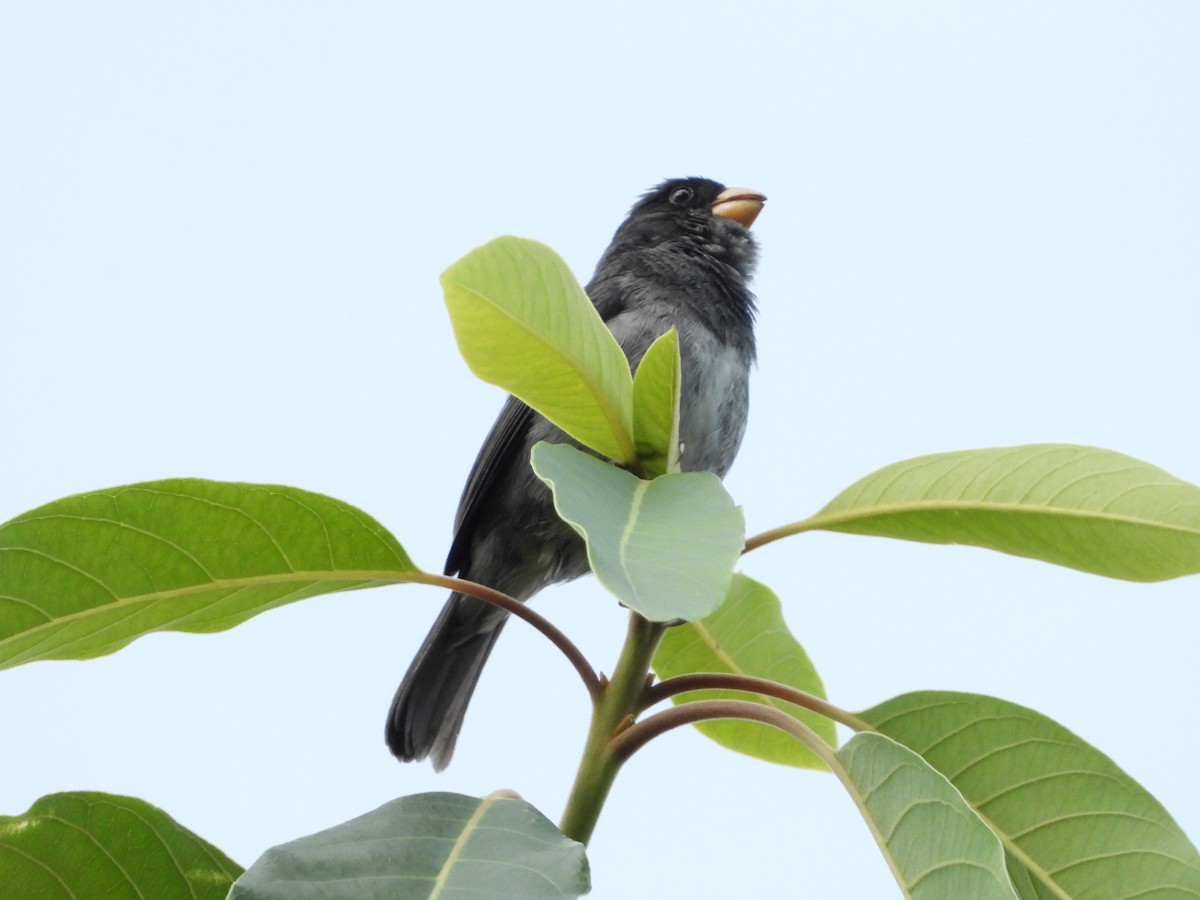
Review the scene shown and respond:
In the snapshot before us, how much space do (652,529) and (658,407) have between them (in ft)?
0.96

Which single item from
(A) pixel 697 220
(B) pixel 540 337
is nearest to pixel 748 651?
(B) pixel 540 337

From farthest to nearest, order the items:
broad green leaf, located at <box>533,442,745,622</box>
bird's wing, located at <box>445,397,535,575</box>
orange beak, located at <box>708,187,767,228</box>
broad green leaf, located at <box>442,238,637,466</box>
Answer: orange beak, located at <box>708,187,767,228</box>, bird's wing, located at <box>445,397,535,575</box>, broad green leaf, located at <box>442,238,637,466</box>, broad green leaf, located at <box>533,442,745,622</box>

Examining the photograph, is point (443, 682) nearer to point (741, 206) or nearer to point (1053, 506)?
point (741, 206)

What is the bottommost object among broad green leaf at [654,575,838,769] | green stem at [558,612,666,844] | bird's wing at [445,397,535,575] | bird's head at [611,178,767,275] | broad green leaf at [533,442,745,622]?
green stem at [558,612,666,844]

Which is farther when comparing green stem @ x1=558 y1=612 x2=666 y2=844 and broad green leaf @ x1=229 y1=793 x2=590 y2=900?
green stem @ x1=558 y1=612 x2=666 y2=844

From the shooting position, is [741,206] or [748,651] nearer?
[748,651]

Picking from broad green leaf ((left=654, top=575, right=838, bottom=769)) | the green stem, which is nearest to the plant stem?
the green stem

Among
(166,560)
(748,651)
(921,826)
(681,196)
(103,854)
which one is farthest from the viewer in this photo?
(681,196)

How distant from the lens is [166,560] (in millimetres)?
1429

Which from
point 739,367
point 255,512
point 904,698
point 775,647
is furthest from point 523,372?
point 739,367

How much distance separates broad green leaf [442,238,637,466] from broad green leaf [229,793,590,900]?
18.9 inches

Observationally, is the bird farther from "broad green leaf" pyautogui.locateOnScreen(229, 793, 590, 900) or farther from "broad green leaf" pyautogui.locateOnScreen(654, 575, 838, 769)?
"broad green leaf" pyautogui.locateOnScreen(229, 793, 590, 900)

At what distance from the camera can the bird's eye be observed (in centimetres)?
434

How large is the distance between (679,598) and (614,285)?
2659 mm
